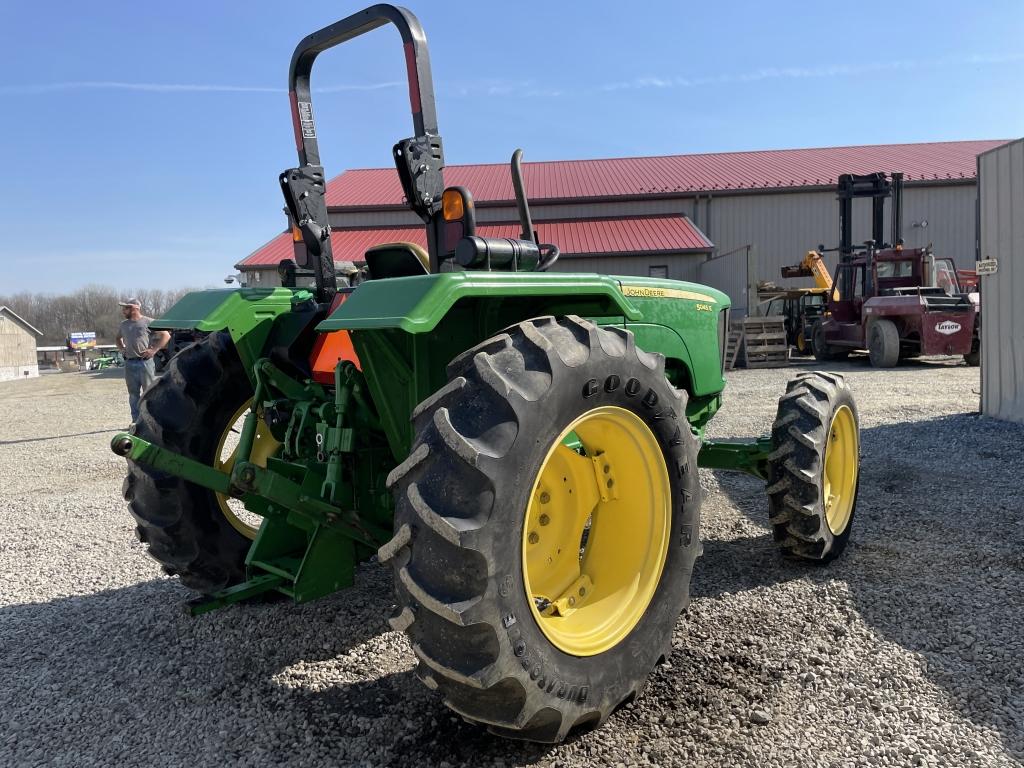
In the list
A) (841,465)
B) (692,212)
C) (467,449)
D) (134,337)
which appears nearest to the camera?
(467,449)

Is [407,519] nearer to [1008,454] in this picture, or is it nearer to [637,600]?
[637,600]

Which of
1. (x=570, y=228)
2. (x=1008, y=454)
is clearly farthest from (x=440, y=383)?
(x=570, y=228)

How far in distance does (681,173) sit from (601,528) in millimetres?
24285

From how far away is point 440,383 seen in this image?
248 centimetres

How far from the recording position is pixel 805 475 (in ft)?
10.8

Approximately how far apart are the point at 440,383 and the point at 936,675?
6.49ft

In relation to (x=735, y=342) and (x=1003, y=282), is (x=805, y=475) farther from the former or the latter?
(x=735, y=342)

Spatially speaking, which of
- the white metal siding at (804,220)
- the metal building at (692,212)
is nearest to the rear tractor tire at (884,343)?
the metal building at (692,212)

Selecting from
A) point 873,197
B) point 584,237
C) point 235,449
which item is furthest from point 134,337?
point 584,237

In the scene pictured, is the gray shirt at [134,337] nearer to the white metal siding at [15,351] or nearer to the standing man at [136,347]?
the standing man at [136,347]

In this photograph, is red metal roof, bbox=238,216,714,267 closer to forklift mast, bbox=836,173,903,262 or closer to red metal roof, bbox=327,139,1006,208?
red metal roof, bbox=327,139,1006,208

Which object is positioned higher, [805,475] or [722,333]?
[722,333]

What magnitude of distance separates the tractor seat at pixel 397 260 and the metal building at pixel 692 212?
17.9 meters

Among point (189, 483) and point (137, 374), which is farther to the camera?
point (137, 374)
